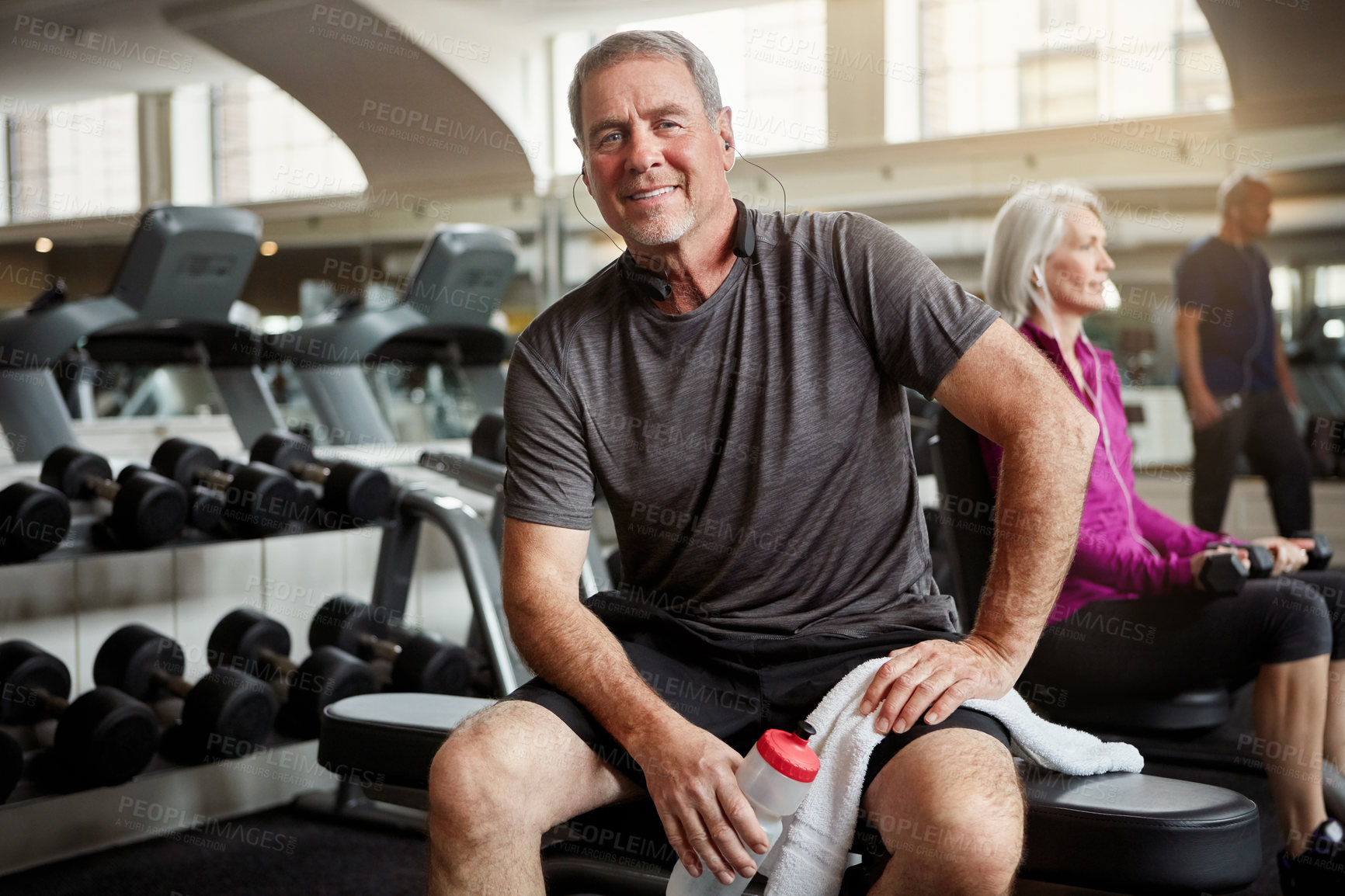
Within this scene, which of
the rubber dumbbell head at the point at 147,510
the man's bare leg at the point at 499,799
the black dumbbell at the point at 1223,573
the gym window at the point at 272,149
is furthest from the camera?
the gym window at the point at 272,149

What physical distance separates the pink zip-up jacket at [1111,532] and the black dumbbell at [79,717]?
62.9 inches

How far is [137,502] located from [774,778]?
1.72 m

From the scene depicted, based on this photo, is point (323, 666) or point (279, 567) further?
point (279, 567)

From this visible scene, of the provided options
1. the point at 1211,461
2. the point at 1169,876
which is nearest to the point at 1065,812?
the point at 1169,876

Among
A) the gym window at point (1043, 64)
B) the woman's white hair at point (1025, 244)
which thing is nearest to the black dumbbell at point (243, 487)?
the woman's white hair at point (1025, 244)

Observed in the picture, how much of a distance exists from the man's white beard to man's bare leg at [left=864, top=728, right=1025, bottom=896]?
613mm

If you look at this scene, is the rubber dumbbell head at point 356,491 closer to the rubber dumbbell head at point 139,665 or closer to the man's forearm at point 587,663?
the rubber dumbbell head at point 139,665

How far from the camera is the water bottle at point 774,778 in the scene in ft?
3.52

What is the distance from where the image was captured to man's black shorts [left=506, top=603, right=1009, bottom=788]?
126cm

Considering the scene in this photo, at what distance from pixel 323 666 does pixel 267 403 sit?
2037mm

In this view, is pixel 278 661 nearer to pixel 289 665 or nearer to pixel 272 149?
pixel 289 665

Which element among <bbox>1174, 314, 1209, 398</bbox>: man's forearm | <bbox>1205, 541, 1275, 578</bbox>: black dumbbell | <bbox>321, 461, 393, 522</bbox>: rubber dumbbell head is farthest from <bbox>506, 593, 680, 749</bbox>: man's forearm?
<bbox>1174, 314, 1209, 398</bbox>: man's forearm

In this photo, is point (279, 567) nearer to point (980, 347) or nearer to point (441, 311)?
point (441, 311)

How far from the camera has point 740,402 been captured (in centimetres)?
133
